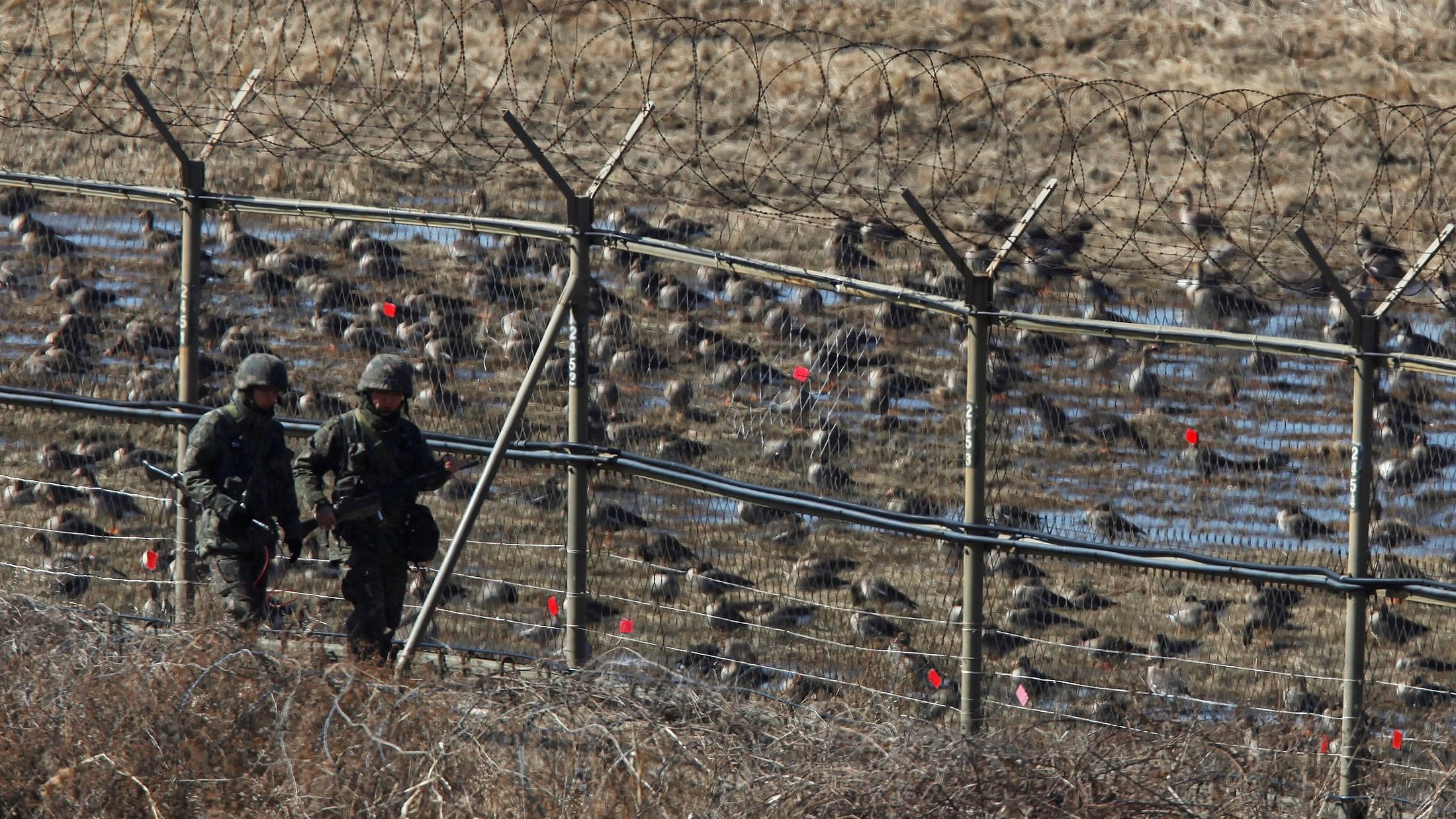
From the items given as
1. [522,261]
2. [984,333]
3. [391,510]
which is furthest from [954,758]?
[522,261]

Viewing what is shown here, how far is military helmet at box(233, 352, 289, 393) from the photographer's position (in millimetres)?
7930

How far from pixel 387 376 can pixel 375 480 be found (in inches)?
19.2

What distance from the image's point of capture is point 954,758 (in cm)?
545

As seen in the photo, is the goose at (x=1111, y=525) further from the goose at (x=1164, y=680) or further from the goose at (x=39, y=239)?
the goose at (x=39, y=239)

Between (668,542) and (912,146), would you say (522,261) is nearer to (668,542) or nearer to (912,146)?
(668,542)

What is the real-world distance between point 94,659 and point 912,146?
13.9m

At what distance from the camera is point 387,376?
25.8ft

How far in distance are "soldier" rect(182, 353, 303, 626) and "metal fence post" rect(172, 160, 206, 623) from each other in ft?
1.51

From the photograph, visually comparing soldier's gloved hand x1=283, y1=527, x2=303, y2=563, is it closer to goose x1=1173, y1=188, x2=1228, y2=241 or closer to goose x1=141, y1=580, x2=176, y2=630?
goose x1=141, y1=580, x2=176, y2=630

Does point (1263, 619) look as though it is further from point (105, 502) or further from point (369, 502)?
point (105, 502)

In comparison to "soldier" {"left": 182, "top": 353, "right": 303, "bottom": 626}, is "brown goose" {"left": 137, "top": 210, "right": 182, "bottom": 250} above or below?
above

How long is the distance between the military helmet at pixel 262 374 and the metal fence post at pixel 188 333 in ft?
1.93

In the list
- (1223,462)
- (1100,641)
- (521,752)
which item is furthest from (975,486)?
(521,752)

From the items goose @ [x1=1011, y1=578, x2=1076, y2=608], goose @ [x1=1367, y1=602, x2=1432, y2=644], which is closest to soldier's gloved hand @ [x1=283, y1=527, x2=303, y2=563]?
goose @ [x1=1011, y1=578, x2=1076, y2=608]
